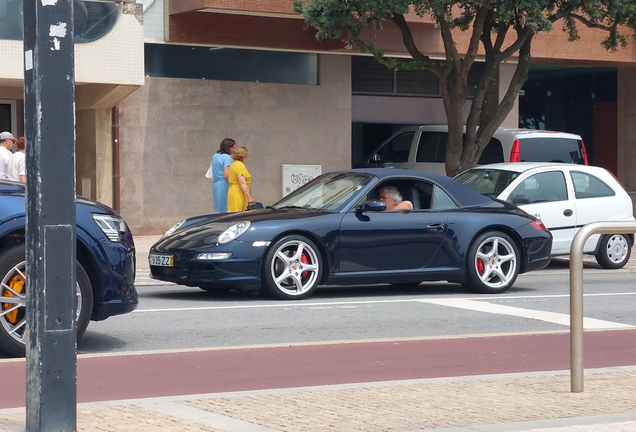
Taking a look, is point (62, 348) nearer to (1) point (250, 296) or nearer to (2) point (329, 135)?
(1) point (250, 296)

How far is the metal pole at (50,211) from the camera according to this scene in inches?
201

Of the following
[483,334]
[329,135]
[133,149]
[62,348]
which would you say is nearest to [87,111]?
[133,149]

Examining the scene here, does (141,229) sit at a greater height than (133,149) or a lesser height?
lesser

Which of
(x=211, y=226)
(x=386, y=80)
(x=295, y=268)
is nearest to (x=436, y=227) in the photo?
Result: (x=295, y=268)

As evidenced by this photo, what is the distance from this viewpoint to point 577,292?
6.64m

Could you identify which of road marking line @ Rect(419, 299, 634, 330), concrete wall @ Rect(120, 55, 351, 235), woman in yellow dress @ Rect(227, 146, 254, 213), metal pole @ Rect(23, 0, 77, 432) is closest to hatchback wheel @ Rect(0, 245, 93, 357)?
metal pole @ Rect(23, 0, 77, 432)

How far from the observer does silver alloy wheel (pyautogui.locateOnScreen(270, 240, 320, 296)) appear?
11.3 metres

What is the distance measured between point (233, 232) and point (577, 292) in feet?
16.7

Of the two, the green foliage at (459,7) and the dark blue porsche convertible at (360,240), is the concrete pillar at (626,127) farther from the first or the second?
the dark blue porsche convertible at (360,240)

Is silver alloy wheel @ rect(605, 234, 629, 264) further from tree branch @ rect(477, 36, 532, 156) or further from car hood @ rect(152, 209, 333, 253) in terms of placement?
car hood @ rect(152, 209, 333, 253)

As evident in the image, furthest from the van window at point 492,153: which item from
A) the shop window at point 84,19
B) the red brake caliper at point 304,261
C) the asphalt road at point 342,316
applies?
the red brake caliper at point 304,261

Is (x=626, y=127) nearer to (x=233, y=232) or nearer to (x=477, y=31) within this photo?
(x=477, y=31)

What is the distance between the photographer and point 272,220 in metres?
11.3

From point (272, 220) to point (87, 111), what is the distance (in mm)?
10073
